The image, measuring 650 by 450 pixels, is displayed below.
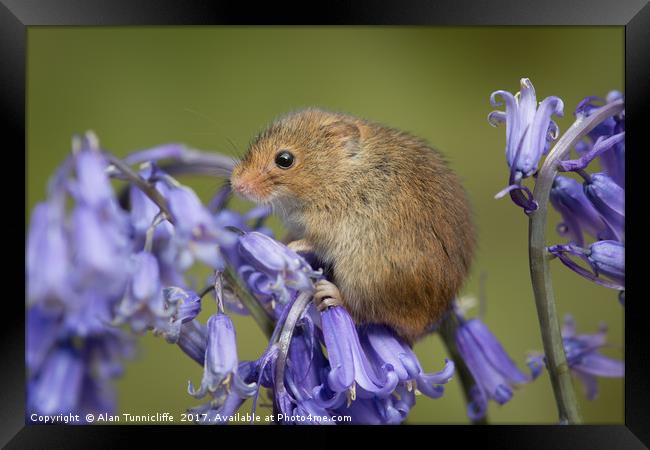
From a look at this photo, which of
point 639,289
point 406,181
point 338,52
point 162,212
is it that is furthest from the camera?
point 338,52

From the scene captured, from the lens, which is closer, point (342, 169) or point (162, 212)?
point (162, 212)

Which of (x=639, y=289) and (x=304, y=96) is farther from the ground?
(x=304, y=96)

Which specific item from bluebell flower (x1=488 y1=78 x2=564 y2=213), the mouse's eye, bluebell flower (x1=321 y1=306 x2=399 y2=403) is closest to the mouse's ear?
the mouse's eye

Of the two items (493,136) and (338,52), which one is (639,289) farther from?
(338,52)

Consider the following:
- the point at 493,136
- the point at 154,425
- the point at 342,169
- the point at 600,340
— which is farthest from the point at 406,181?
the point at 154,425

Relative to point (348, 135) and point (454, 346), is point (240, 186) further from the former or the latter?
point (454, 346)

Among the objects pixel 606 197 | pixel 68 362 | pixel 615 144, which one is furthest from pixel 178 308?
pixel 615 144
